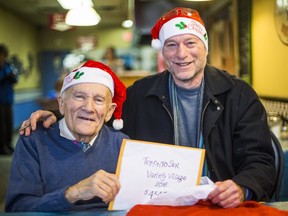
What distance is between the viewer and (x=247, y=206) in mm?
1482

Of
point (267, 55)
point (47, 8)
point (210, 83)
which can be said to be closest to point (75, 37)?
point (47, 8)

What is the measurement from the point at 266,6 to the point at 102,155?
4.83 m

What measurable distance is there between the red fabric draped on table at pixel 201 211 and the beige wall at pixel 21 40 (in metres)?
9.79

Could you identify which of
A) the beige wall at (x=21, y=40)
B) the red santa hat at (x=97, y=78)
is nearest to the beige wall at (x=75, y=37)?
the beige wall at (x=21, y=40)

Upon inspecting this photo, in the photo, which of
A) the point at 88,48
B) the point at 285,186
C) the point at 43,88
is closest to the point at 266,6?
the point at 285,186

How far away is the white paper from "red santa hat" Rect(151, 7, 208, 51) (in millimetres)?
867

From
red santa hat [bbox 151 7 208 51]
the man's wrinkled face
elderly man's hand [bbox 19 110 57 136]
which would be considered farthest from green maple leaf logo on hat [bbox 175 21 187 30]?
elderly man's hand [bbox 19 110 57 136]

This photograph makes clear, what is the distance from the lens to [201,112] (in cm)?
211

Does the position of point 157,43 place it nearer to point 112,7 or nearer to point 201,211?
point 201,211

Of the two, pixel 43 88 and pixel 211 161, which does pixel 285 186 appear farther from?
pixel 43 88

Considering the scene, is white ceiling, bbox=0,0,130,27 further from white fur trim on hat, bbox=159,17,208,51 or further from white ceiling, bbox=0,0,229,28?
white fur trim on hat, bbox=159,17,208,51

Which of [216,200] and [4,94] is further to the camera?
[4,94]

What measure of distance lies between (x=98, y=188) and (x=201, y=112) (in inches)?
34.6

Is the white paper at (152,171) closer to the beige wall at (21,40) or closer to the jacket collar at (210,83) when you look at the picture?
the jacket collar at (210,83)
